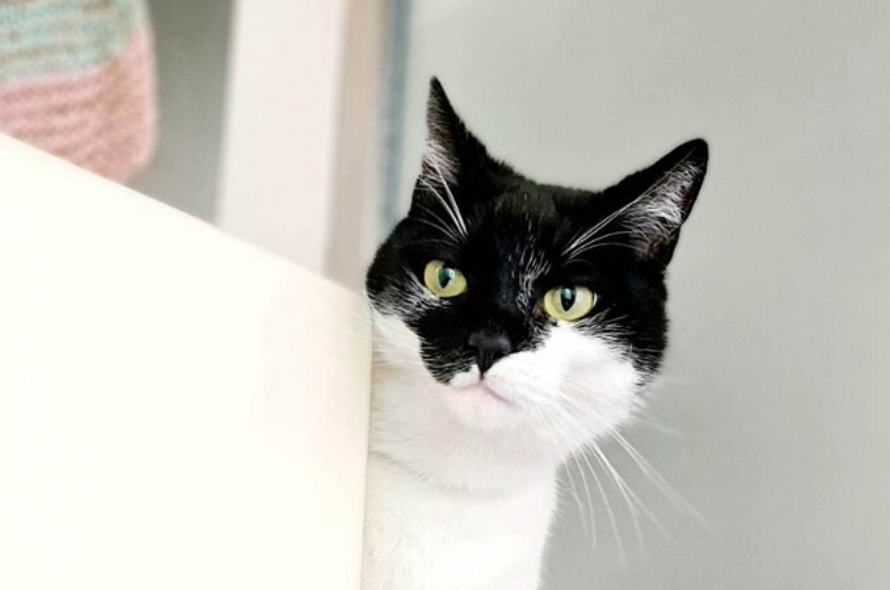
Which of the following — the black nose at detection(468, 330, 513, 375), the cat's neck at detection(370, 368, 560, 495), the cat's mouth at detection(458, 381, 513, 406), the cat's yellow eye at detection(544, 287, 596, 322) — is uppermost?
the cat's yellow eye at detection(544, 287, 596, 322)

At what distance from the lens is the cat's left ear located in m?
0.73

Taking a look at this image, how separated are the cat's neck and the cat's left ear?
21cm

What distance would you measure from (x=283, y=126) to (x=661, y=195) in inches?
29.6

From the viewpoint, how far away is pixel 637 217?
763 mm

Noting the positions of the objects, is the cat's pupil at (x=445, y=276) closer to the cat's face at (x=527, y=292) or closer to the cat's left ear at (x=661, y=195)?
the cat's face at (x=527, y=292)

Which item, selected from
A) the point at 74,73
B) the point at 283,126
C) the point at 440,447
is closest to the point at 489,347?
the point at 440,447

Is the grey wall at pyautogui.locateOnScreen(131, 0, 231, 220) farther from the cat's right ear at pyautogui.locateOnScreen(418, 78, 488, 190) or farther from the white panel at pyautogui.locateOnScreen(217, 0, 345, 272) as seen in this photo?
the cat's right ear at pyautogui.locateOnScreen(418, 78, 488, 190)

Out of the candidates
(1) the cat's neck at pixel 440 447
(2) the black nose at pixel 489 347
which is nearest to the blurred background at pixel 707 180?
(1) the cat's neck at pixel 440 447

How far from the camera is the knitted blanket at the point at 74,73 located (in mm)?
655

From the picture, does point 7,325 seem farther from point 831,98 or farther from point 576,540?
point 831,98

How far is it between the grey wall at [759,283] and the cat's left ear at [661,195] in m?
0.20

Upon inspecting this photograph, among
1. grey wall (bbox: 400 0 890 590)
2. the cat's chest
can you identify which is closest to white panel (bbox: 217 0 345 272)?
grey wall (bbox: 400 0 890 590)

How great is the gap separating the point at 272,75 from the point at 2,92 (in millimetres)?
690

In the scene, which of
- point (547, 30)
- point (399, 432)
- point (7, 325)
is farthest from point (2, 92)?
point (547, 30)
